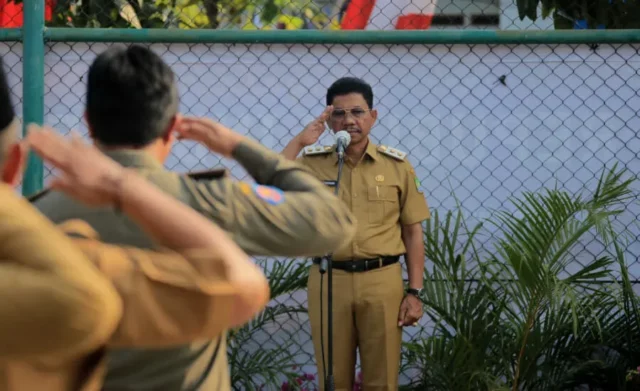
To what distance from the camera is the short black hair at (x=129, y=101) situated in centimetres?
154

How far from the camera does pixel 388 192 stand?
14.3ft

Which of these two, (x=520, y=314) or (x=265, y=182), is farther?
(x=520, y=314)

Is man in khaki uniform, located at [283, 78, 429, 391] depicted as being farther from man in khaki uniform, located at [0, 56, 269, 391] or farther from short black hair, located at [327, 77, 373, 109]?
man in khaki uniform, located at [0, 56, 269, 391]

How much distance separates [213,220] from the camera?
1.52 m

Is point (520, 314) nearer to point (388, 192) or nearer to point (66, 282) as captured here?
point (388, 192)

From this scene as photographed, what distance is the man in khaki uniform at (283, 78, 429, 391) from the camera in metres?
4.20

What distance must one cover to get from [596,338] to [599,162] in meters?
0.86

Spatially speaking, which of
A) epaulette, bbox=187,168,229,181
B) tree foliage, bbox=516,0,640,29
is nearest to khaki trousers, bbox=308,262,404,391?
tree foliage, bbox=516,0,640,29

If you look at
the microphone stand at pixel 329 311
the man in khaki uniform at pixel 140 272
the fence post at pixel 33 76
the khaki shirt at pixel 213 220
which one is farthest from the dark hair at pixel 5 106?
the fence post at pixel 33 76

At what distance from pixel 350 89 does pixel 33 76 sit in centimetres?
137

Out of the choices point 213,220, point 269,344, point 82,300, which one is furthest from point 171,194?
point 269,344

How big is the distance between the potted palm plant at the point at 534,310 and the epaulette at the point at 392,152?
0.33m

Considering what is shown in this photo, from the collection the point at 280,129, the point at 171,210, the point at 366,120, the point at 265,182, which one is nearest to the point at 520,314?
the point at 366,120

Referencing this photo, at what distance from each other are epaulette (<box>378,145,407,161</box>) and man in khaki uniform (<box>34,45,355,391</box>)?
9.24 feet
